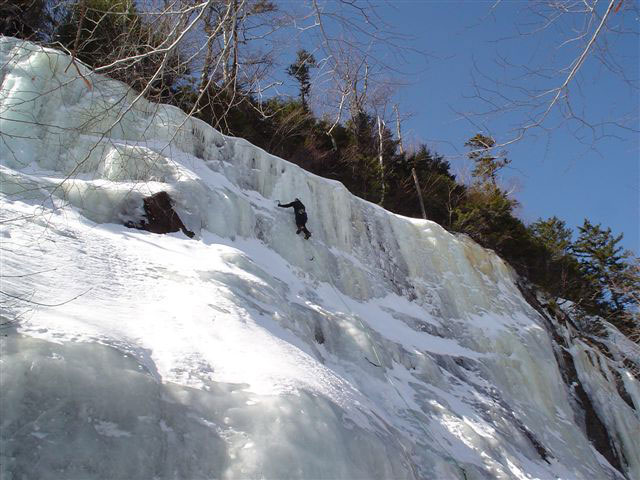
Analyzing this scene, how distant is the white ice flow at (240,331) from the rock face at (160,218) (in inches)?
6.0

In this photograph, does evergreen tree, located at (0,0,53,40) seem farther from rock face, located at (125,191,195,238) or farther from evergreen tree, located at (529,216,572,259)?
evergreen tree, located at (529,216,572,259)

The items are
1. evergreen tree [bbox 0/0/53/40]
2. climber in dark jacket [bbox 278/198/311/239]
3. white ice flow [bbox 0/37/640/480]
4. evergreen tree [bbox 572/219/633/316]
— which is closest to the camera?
evergreen tree [bbox 0/0/53/40]

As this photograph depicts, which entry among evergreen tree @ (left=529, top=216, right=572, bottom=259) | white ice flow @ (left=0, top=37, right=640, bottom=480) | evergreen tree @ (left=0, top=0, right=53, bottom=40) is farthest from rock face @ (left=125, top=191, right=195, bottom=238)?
evergreen tree @ (left=529, top=216, right=572, bottom=259)

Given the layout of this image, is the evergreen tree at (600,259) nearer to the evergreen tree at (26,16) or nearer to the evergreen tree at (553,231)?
the evergreen tree at (553,231)

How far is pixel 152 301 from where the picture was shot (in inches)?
185

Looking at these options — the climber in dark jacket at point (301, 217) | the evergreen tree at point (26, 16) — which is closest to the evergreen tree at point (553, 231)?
the climber in dark jacket at point (301, 217)

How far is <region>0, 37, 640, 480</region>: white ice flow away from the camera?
3000 mm

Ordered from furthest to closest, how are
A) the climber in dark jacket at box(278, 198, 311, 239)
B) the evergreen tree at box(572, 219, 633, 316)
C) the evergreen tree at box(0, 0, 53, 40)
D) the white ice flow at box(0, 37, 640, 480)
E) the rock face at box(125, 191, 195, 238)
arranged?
the evergreen tree at box(572, 219, 633, 316), the climber in dark jacket at box(278, 198, 311, 239), the rock face at box(125, 191, 195, 238), the white ice flow at box(0, 37, 640, 480), the evergreen tree at box(0, 0, 53, 40)

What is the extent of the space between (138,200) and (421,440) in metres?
4.57

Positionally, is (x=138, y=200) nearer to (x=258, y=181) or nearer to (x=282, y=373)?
(x=258, y=181)

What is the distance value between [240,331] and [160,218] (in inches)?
122

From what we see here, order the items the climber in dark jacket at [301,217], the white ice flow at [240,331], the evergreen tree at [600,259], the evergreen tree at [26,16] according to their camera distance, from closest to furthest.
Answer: the evergreen tree at [26,16]
the white ice flow at [240,331]
the climber in dark jacket at [301,217]
the evergreen tree at [600,259]

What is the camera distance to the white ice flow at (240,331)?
300 cm

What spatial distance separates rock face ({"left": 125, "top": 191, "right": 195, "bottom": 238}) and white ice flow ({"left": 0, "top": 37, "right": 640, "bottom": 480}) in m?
0.15
